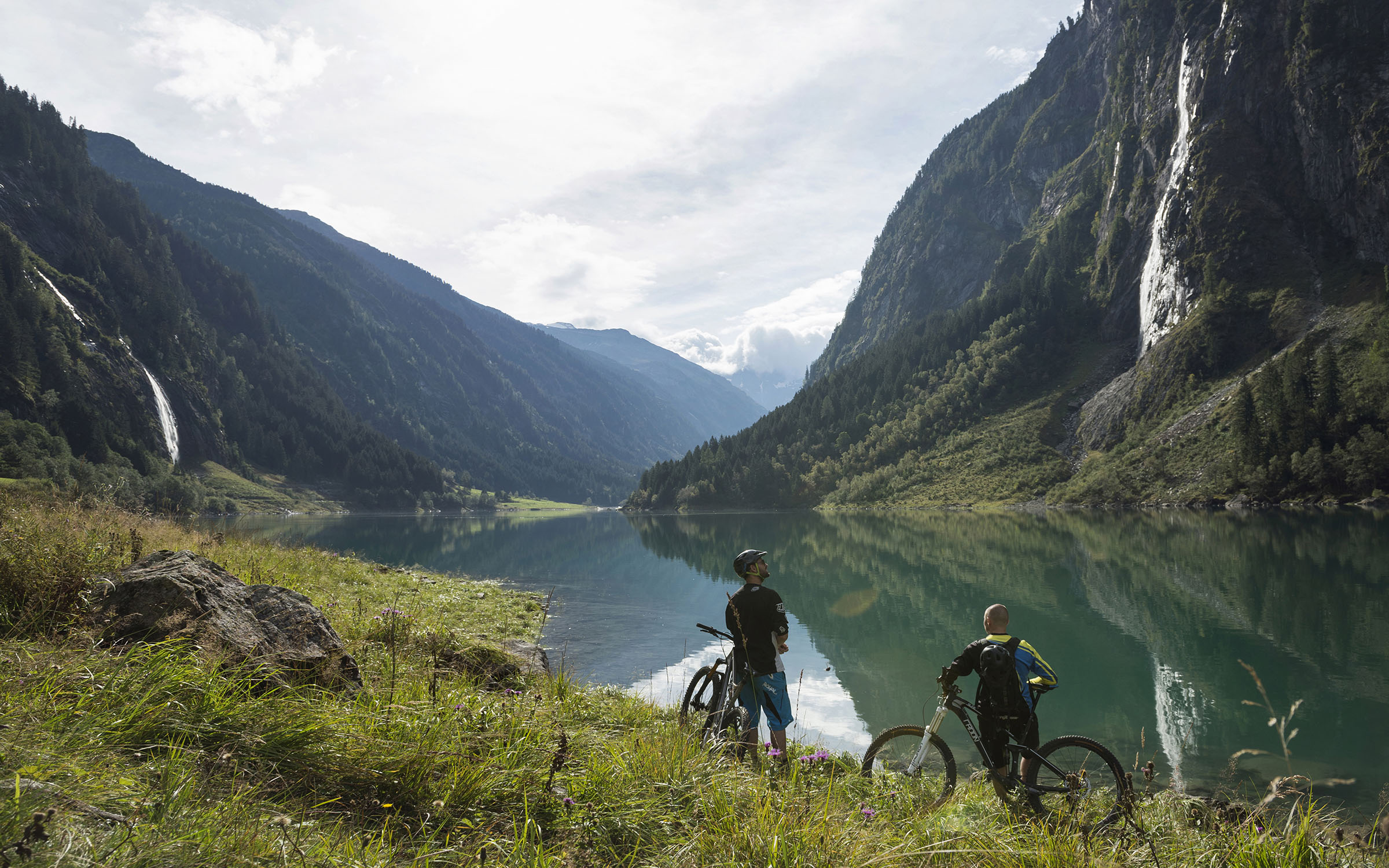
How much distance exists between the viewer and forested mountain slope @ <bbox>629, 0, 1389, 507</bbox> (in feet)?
256

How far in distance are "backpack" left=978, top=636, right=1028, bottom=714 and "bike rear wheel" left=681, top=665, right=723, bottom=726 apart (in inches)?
128

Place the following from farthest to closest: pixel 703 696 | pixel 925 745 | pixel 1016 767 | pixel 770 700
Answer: pixel 703 696, pixel 770 700, pixel 925 745, pixel 1016 767

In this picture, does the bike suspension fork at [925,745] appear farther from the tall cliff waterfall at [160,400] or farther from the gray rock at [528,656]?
the tall cliff waterfall at [160,400]


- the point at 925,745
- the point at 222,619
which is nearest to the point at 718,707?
the point at 925,745

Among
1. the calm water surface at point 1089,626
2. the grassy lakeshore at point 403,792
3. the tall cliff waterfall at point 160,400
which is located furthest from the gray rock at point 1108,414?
the tall cliff waterfall at point 160,400

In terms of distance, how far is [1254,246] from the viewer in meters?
110

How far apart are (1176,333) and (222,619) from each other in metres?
136

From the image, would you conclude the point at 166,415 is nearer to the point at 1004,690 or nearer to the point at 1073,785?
the point at 1004,690

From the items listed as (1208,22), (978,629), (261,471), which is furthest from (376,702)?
(261,471)

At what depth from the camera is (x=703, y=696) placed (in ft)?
30.7

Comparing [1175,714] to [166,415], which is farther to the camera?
[166,415]

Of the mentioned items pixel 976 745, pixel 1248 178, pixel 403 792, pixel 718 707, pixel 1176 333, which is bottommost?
pixel 718 707

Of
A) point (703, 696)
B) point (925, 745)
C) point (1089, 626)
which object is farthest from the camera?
point (1089, 626)

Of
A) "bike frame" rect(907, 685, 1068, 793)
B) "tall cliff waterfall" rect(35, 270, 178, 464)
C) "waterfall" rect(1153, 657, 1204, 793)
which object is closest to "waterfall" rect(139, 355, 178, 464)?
"tall cliff waterfall" rect(35, 270, 178, 464)
